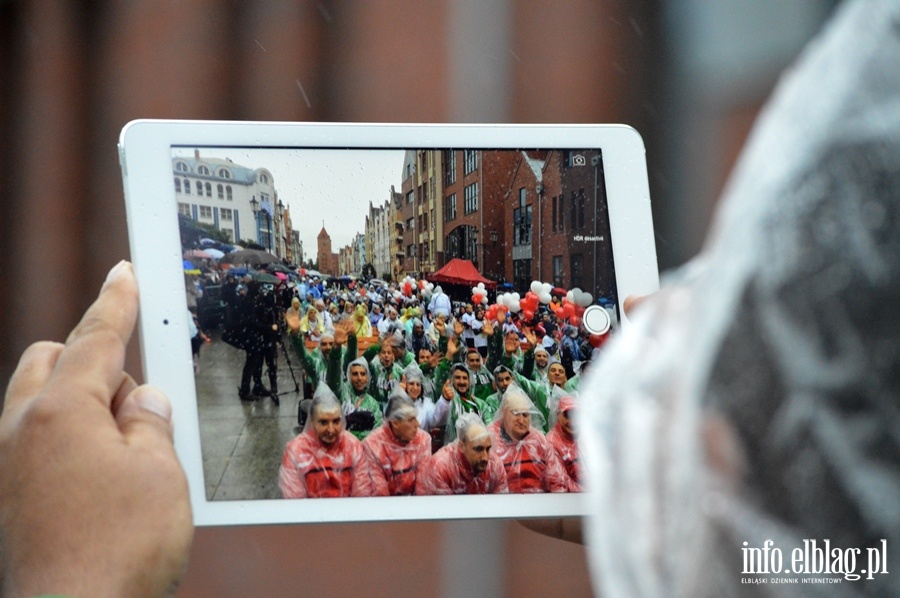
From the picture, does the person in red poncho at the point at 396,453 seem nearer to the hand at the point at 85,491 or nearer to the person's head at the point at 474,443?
the person's head at the point at 474,443

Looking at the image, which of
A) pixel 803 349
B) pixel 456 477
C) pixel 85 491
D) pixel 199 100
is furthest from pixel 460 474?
pixel 199 100

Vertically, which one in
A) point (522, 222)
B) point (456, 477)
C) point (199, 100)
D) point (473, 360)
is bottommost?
point (456, 477)

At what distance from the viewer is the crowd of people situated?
0.62 meters

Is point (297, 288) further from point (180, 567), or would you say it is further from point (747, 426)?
point (747, 426)

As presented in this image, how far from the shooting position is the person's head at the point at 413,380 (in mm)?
634

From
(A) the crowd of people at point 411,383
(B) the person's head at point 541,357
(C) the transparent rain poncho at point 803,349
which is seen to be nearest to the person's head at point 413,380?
(A) the crowd of people at point 411,383

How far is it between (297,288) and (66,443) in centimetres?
26

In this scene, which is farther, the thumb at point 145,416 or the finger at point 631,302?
the finger at point 631,302

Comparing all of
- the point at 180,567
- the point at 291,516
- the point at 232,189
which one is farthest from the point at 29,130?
the point at 180,567

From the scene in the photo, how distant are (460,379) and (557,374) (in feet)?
0.29

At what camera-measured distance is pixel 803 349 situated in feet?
0.66

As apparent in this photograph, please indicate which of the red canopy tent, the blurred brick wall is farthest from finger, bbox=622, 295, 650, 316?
the blurred brick wall

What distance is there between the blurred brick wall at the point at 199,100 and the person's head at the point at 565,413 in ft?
2.01

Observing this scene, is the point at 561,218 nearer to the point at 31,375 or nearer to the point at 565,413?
the point at 565,413
